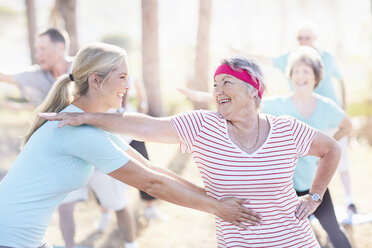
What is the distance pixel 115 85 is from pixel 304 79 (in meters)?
1.71

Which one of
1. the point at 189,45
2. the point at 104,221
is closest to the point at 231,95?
the point at 104,221

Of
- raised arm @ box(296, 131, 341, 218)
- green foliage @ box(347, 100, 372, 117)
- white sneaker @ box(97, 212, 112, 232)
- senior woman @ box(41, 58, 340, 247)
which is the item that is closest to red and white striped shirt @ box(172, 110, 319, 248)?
senior woman @ box(41, 58, 340, 247)

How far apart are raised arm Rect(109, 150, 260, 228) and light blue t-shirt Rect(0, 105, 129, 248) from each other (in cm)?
6

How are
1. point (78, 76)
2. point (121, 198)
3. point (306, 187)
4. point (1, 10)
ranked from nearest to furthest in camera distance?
1. point (78, 76)
2. point (306, 187)
3. point (121, 198)
4. point (1, 10)

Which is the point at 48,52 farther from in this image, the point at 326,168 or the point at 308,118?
the point at 326,168

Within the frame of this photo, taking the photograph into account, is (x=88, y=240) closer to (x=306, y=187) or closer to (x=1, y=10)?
(x=306, y=187)

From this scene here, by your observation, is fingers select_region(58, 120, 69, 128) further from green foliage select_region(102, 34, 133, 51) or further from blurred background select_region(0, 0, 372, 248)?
green foliage select_region(102, 34, 133, 51)

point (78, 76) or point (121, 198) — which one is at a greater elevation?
point (78, 76)

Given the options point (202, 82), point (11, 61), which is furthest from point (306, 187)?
point (11, 61)

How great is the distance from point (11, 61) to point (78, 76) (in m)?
66.7

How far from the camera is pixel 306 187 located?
3.35 meters

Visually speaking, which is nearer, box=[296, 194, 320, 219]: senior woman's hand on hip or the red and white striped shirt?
the red and white striped shirt

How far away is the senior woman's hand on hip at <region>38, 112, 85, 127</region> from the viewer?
204cm

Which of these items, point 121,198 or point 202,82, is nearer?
point 121,198
